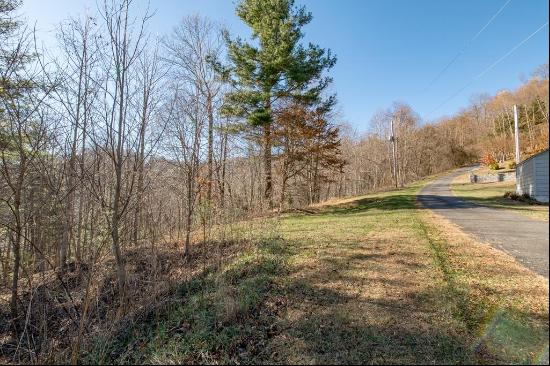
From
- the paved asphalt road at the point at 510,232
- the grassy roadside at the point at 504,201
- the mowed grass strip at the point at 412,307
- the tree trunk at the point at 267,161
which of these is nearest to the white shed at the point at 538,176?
the grassy roadside at the point at 504,201

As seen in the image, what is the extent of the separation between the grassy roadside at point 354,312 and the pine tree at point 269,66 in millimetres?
8244

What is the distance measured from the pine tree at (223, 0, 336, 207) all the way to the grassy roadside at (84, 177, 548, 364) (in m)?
8.24

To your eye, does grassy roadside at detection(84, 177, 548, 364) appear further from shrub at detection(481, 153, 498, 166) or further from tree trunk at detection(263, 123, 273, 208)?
tree trunk at detection(263, 123, 273, 208)

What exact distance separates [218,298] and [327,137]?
12.4 m

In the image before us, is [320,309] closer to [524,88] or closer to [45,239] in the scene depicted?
[524,88]

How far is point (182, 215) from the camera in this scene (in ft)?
24.7

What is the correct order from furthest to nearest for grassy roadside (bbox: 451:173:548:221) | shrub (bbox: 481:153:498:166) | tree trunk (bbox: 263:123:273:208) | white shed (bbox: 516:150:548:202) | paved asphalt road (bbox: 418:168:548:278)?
tree trunk (bbox: 263:123:273:208) < shrub (bbox: 481:153:498:166) < paved asphalt road (bbox: 418:168:548:278) < grassy roadside (bbox: 451:173:548:221) < white shed (bbox: 516:150:548:202)

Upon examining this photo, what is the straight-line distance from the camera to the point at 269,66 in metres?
13.3

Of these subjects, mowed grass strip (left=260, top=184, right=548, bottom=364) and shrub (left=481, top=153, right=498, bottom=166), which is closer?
mowed grass strip (left=260, top=184, right=548, bottom=364)

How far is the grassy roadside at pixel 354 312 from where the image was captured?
2566 mm

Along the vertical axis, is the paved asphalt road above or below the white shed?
below

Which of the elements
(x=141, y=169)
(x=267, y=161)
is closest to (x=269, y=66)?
(x=267, y=161)

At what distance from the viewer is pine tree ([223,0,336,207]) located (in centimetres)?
1333

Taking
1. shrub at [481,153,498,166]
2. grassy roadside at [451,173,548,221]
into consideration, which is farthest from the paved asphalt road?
shrub at [481,153,498,166]
